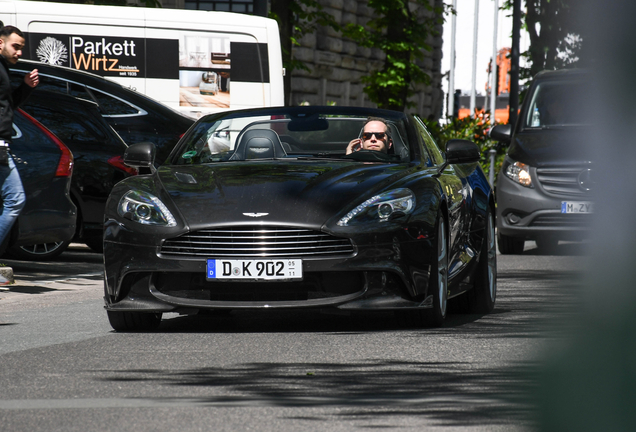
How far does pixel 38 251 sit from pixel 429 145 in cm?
522

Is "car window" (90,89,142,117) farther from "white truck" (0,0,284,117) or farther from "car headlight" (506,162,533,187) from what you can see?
"car headlight" (506,162,533,187)

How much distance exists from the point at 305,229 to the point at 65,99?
20.7ft

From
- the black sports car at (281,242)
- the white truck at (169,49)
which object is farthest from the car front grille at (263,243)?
the white truck at (169,49)

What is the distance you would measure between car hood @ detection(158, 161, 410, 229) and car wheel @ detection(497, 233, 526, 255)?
6734 mm

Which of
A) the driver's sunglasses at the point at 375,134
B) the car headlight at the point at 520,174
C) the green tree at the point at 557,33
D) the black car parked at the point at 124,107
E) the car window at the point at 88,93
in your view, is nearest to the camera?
the green tree at the point at 557,33

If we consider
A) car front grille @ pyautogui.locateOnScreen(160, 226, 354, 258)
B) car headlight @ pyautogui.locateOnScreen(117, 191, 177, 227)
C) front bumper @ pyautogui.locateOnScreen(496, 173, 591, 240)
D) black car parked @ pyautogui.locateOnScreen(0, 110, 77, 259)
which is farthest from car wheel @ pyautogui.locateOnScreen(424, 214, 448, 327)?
front bumper @ pyautogui.locateOnScreen(496, 173, 591, 240)

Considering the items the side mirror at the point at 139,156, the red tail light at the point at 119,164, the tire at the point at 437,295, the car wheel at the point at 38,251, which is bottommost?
the car wheel at the point at 38,251

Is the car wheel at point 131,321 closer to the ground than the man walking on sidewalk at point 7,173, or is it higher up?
Result: closer to the ground

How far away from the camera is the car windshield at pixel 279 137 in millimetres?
7266

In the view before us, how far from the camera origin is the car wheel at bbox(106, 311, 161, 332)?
6.32 m

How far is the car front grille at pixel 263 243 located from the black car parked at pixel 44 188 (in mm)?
3241

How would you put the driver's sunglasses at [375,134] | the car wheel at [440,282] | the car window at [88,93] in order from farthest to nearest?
the car window at [88,93] < the driver's sunglasses at [375,134] < the car wheel at [440,282]

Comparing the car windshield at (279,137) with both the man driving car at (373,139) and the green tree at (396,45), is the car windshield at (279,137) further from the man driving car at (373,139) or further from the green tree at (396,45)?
the green tree at (396,45)

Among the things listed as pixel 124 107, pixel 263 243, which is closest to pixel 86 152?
pixel 124 107
